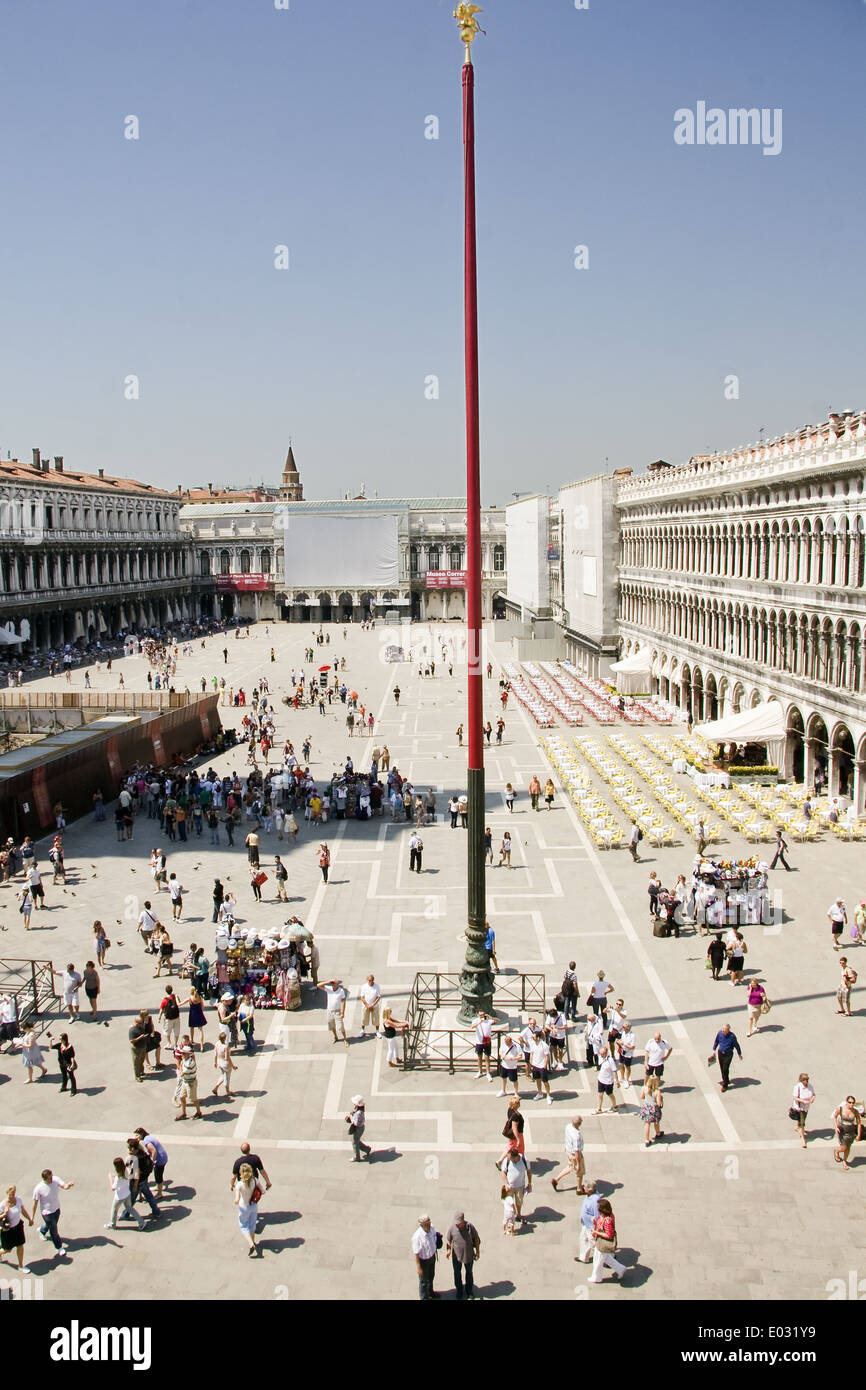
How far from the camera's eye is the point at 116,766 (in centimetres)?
3372

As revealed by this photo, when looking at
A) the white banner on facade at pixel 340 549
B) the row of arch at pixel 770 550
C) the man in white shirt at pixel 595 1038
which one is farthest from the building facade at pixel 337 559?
the man in white shirt at pixel 595 1038

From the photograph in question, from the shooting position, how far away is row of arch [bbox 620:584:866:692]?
29766 millimetres

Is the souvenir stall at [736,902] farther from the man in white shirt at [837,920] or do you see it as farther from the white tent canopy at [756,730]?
the white tent canopy at [756,730]

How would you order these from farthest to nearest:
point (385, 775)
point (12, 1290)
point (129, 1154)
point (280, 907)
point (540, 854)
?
point (385, 775), point (540, 854), point (280, 907), point (129, 1154), point (12, 1290)

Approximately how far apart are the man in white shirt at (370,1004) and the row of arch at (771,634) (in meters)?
17.7

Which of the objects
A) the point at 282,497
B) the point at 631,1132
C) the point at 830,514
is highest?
the point at 282,497

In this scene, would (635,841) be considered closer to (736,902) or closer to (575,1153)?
(736,902)

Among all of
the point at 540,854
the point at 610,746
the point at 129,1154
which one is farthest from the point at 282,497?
the point at 129,1154

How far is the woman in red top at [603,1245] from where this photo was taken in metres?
10.3

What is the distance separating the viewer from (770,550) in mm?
36344

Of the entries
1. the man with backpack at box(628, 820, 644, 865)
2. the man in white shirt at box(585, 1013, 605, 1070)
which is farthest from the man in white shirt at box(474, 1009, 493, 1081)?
the man with backpack at box(628, 820, 644, 865)

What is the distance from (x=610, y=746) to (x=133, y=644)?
161ft

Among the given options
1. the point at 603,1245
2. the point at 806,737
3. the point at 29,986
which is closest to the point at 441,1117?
the point at 603,1245
